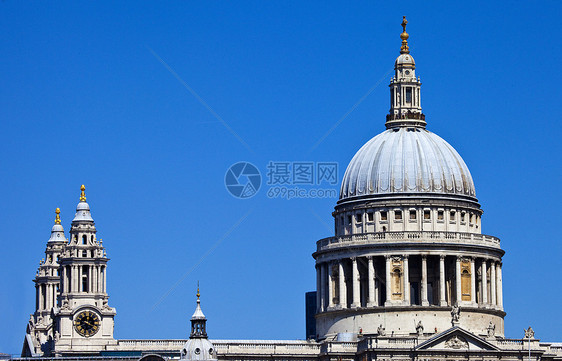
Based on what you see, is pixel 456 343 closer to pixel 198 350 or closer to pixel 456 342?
pixel 456 342

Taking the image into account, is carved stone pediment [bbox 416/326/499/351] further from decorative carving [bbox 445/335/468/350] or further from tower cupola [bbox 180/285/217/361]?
tower cupola [bbox 180/285/217/361]

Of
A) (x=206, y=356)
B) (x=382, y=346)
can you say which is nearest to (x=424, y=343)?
(x=382, y=346)

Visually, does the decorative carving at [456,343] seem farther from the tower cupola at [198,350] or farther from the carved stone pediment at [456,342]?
the tower cupola at [198,350]

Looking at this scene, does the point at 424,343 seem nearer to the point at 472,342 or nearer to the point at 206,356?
the point at 472,342

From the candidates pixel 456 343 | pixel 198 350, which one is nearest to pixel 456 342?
pixel 456 343

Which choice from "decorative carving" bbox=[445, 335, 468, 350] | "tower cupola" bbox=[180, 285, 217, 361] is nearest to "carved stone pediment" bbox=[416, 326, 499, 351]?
"decorative carving" bbox=[445, 335, 468, 350]

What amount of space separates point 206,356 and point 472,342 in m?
26.5

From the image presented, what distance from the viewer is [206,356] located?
649 ft

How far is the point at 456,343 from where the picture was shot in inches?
7830

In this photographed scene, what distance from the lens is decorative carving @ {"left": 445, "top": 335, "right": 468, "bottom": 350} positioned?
652ft

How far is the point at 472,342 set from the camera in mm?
199125

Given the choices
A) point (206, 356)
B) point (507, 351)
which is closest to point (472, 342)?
point (507, 351)

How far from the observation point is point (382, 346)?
652 feet

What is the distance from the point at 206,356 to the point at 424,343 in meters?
21.6
